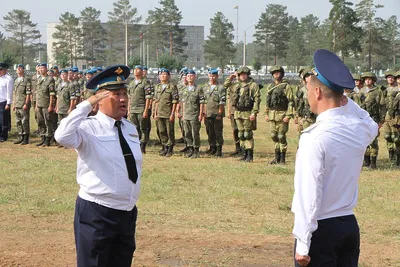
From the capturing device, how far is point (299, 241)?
3768 millimetres

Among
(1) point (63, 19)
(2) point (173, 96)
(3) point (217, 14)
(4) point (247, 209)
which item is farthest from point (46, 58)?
(4) point (247, 209)

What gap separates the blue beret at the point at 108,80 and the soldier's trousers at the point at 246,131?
Result: 32.2 ft

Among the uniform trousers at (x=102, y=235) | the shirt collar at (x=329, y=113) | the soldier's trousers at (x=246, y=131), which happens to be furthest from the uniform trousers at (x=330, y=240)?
the soldier's trousers at (x=246, y=131)

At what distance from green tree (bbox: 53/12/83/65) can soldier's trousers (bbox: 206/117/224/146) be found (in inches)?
2612

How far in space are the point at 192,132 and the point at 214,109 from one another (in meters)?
0.82

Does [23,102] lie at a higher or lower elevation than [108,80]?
lower

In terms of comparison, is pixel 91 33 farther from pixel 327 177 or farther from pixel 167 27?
pixel 327 177

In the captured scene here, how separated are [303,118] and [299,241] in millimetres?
10441

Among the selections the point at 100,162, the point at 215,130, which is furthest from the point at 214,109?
the point at 100,162

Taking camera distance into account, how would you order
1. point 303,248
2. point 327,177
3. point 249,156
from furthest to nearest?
point 249,156 → point 327,177 → point 303,248

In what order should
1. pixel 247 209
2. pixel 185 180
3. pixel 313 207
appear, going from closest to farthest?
pixel 313 207
pixel 247 209
pixel 185 180

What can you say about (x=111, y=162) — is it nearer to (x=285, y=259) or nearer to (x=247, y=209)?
(x=285, y=259)

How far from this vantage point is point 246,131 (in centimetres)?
1474

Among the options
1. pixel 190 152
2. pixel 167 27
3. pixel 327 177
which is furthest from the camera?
pixel 167 27
